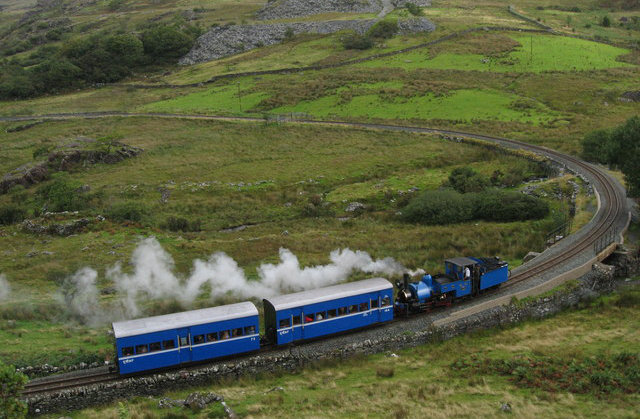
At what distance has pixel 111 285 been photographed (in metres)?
37.7

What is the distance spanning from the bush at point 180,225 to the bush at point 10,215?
15.8 m

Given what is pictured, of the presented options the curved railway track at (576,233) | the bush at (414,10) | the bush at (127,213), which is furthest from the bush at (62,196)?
the bush at (414,10)

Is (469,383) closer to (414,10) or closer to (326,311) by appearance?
(326,311)

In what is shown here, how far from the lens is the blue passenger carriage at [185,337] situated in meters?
25.5

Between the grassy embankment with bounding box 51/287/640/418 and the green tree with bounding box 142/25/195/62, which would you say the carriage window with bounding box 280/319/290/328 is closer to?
the grassy embankment with bounding box 51/287/640/418

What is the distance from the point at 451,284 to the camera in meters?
31.5

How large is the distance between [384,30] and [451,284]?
119629mm

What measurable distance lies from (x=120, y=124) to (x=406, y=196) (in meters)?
60.5

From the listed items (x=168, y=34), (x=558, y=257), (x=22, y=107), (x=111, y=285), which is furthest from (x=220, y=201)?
(x=168, y=34)

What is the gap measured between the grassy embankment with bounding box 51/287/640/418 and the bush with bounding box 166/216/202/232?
1188 inches

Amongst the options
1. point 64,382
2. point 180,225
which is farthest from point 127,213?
point 64,382

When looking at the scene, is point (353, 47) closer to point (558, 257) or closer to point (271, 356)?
point (558, 257)

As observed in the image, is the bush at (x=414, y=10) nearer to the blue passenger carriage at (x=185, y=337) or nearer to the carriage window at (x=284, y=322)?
the carriage window at (x=284, y=322)

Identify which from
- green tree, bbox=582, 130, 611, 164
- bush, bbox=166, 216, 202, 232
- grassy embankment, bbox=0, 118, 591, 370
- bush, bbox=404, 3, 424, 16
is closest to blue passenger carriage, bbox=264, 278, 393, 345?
grassy embankment, bbox=0, 118, 591, 370
